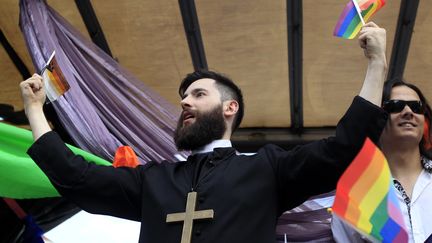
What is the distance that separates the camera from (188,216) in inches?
90.0

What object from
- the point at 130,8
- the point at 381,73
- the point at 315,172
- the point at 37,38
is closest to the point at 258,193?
the point at 315,172

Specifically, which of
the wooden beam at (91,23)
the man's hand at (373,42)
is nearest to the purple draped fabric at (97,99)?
the wooden beam at (91,23)

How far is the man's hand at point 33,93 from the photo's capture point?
8.60 feet

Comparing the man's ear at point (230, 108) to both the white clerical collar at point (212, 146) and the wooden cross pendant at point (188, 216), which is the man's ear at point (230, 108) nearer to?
the white clerical collar at point (212, 146)

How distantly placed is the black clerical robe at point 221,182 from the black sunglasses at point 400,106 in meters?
0.52

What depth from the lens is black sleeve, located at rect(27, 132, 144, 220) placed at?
8.13 feet

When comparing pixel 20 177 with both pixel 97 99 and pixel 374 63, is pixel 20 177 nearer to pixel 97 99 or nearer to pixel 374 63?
pixel 97 99

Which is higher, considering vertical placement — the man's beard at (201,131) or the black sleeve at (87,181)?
the man's beard at (201,131)

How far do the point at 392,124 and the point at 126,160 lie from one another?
120cm

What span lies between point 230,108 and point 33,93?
0.78m

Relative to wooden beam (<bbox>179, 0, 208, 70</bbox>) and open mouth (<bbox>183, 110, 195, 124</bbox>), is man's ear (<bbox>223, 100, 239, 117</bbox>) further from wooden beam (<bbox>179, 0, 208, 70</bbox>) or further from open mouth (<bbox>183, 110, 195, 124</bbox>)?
wooden beam (<bbox>179, 0, 208, 70</bbox>)

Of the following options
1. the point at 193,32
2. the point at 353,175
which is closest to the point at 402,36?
the point at 193,32

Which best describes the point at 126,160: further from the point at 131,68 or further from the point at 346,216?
the point at 131,68

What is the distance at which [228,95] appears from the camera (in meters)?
2.86
